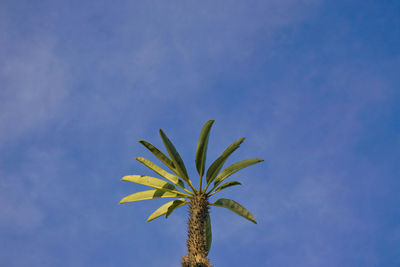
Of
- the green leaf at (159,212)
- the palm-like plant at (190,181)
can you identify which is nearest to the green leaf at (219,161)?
the palm-like plant at (190,181)

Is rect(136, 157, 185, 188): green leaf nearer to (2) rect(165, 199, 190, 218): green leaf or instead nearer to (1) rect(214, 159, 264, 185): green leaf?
(2) rect(165, 199, 190, 218): green leaf

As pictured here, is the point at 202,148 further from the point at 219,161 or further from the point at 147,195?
the point at 147,195

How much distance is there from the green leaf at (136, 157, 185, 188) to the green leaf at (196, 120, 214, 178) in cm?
89

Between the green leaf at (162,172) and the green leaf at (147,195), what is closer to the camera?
the green leaf at (162,172)

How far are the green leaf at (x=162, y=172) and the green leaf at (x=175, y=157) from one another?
0.28 meters

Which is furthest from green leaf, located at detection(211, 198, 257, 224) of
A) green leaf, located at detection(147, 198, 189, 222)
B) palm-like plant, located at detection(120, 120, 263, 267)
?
green leaf, located at detection(147, 198, 189, 222)

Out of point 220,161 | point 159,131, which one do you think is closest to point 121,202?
point 159,131

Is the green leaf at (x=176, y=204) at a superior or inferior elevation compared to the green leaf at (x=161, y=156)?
inferior

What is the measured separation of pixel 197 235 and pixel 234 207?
6.71 ft

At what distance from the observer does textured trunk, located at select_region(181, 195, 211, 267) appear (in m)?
11.3

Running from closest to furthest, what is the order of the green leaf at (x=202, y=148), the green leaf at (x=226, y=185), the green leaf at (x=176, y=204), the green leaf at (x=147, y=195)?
the green leaf at (x=176, y=204) → the green leaf at (x=226, y=185) → the green leaf at (x=202, y=148) → the green leaf at (x=147, y=195)

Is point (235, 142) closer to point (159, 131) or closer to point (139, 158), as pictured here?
point (159, 131)

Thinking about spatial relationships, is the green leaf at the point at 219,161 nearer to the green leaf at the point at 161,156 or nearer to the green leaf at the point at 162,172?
the green leaf at the point at 162,172

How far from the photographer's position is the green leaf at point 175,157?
43.2ft
